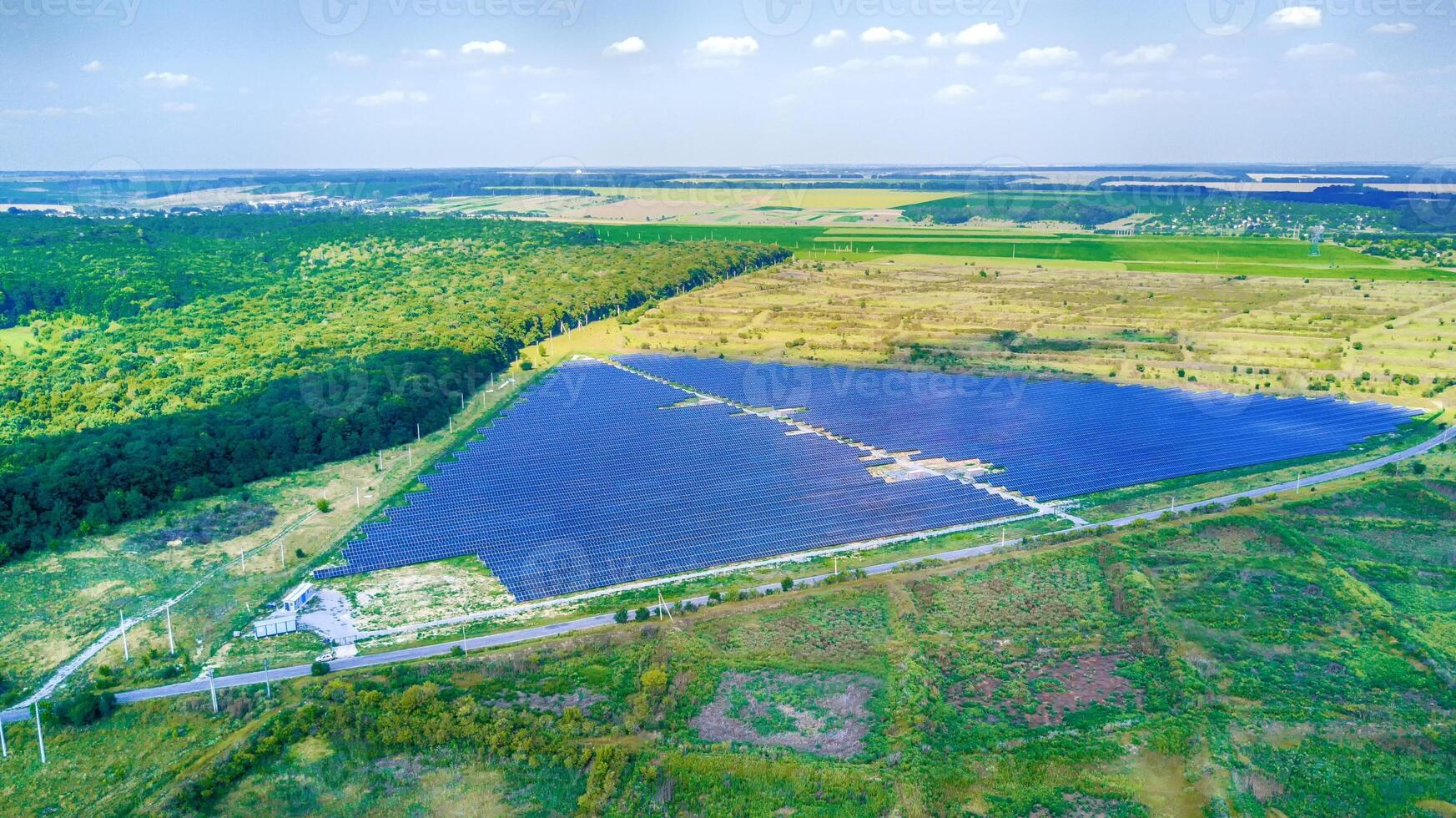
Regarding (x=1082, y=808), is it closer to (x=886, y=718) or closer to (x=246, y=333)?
(x=886, y=718)

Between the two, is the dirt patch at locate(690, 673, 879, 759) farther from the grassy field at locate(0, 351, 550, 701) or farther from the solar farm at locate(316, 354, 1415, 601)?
the grassy field at locate(0, 351, 550, 701)

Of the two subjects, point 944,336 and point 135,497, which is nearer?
point 135,497

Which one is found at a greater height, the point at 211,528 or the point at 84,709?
the point at 211,528

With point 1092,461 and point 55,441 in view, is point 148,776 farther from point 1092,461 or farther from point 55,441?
point 1092,461

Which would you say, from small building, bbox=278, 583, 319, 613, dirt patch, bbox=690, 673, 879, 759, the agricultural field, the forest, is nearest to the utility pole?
small building, bbox=278, 583, 319, 613

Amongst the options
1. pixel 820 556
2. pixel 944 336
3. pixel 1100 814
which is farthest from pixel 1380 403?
pixel 1100 814

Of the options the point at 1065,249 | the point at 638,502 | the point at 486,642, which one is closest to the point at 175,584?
the point at 486,642
